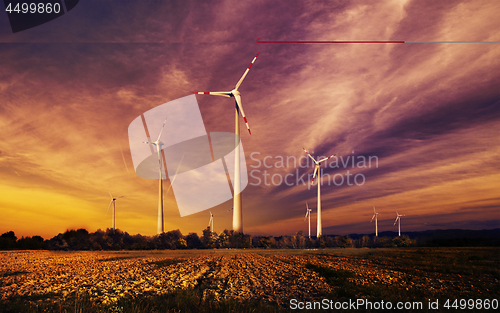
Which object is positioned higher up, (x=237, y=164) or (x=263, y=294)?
(x=237, y=164)

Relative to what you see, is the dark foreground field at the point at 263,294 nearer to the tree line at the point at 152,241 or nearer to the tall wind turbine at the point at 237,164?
the tall wind turbine at the point at 237,164

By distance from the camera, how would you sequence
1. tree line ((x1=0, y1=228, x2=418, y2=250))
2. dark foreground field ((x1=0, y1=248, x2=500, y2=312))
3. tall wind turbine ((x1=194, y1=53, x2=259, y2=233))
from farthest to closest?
tree line ((x1=0, y1=228, x2=418, y2=250)) → tall wind turbine ((x1=194, y1=53, x2=259, y2=233)) → dark foreground field ((x1=0, y1=248, x2=500, y2=312))

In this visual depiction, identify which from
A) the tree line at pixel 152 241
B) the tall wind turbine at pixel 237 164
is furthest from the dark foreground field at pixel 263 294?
the tree line at pixel 152 241

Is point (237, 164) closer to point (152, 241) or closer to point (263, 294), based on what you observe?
point (152, 241)

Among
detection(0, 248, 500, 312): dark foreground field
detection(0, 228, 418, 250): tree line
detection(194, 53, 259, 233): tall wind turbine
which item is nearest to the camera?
detection(0, 248, 500, 312): dark foreground field

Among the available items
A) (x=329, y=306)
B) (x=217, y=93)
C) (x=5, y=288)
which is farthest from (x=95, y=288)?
(x=217, y=93)

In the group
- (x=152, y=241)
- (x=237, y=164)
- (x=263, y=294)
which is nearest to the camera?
(x=263, y=294)

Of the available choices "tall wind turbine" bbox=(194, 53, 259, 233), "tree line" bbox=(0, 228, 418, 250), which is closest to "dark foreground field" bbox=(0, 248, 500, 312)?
"tall wind turbine" bbox=(194, 53, 259, 233)

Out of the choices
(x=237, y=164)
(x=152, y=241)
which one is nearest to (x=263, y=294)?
(x=237, y=164)

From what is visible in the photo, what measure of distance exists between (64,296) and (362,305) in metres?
17.8

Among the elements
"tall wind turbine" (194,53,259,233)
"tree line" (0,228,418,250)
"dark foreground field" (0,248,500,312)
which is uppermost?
"tall wind turbine" (194,53,259,233)

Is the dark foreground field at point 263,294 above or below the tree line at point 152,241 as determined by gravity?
above

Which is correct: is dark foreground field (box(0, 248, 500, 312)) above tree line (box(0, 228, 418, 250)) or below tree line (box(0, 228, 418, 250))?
above

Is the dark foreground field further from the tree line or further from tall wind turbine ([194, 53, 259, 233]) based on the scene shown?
the tree line
